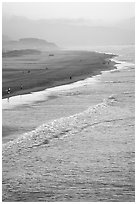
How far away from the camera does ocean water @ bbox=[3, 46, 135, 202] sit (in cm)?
628

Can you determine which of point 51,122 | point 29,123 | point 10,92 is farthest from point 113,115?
point 10,92

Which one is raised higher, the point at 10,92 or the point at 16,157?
the point at 10,92

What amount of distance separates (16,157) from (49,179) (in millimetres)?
1402

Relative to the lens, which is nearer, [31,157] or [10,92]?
[31,157]

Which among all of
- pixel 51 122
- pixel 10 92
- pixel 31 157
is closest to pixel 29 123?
pixel 51 122

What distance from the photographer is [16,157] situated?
7.75 meters

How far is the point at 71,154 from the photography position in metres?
7.82

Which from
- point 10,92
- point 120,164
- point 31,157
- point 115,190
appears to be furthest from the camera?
point 10,92

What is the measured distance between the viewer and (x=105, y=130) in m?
9.35

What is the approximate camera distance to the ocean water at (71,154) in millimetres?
6281

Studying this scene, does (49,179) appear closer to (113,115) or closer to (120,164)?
(120,164)

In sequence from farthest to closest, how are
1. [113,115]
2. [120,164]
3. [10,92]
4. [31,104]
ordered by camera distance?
[10,92]
[31,104]
[113,115]
[120,164]

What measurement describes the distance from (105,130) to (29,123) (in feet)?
8.70

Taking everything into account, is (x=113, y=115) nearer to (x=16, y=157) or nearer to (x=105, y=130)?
(x=105, y=130)
